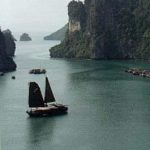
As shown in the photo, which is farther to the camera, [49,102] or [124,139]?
[49,102]

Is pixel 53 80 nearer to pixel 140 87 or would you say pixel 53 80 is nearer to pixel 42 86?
pixel 42 86

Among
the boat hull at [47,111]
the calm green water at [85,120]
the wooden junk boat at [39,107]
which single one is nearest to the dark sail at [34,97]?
the wooden junk boat at [39,107]

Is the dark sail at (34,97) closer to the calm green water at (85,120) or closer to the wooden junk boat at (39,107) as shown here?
the wooden junk boat at (39,107)

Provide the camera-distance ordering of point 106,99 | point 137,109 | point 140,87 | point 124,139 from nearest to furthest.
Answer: point 124,139 → point 137,109 → point 106,99 → point 140,87

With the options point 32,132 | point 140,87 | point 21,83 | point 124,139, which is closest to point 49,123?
point 32,132

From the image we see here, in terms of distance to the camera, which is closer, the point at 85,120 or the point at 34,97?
the point at 85,120

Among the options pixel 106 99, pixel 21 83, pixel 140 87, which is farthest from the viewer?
pixel 21 83

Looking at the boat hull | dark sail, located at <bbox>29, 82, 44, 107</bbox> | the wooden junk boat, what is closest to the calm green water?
the boat hull

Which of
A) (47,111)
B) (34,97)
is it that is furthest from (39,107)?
(47,111)

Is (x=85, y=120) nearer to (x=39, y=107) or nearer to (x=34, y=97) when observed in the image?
(x=39, y=107)
